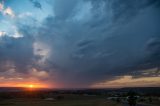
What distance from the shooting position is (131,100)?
89938 mm
